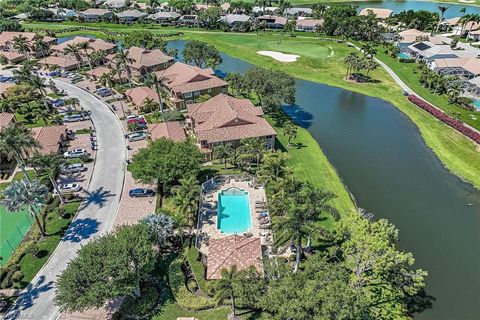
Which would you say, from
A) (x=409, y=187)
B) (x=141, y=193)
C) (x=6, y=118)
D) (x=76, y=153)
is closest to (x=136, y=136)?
(x=76, y=153)

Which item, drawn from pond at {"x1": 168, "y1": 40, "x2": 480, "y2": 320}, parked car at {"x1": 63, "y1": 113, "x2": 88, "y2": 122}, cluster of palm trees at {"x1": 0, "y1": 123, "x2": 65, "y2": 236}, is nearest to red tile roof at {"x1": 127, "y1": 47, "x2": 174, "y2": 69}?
parked car at {"x1": 63, "y1": 113, "x2": 88, "y2": 122}

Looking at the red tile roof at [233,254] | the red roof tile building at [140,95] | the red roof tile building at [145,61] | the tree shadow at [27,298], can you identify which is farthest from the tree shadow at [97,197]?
the red roof tile building at [145,61]

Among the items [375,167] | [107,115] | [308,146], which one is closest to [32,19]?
[107,115]

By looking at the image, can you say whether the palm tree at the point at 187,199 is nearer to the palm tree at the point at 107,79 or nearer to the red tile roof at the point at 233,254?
the red tile roof at the point at 233,254

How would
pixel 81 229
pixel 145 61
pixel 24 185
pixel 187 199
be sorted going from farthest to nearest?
1. pixel 145 61
2. pixel 81 229
3. pixel 187 199
4. pixel 24 185

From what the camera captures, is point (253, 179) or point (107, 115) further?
point (107, 115)

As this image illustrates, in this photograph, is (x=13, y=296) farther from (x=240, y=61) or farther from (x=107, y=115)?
(x=240, y=61)

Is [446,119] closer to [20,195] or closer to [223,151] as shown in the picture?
[223,151]
